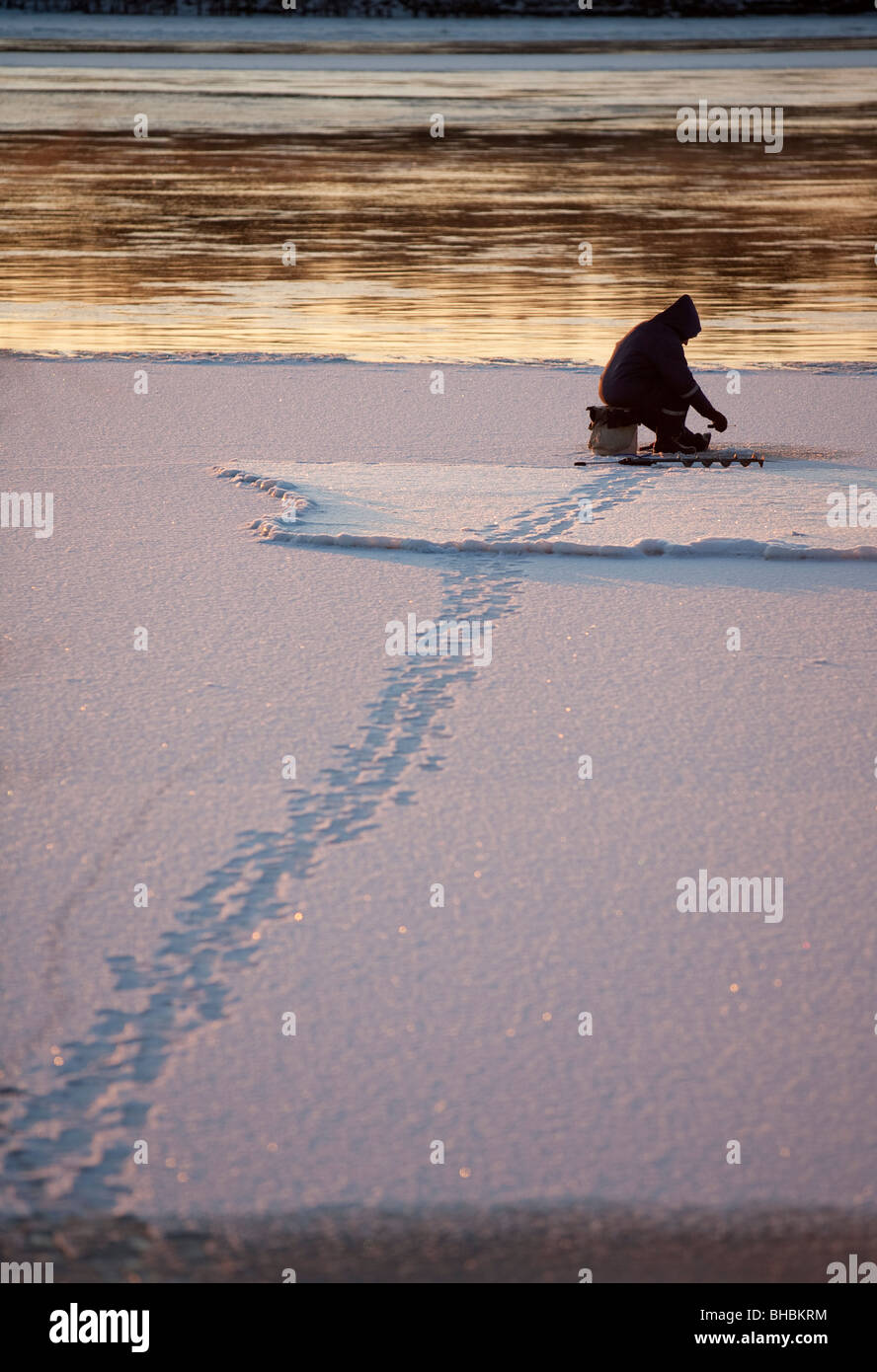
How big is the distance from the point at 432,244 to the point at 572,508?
A: 820 centimetres

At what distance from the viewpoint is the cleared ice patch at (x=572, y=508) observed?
512cm

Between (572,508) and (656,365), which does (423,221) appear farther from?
(572,508)

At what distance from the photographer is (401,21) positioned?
141ft

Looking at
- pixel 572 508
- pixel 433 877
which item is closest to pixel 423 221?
pixel 572 508

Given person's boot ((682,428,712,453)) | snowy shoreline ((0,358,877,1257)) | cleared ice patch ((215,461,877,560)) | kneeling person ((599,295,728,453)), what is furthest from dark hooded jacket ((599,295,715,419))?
snowy shoreline ((0,358,877,1257))

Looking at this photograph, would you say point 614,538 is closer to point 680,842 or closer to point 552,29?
point 680,842

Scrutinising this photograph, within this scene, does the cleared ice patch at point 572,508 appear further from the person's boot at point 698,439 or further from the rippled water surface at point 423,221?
the rippled water surface at point 423,221

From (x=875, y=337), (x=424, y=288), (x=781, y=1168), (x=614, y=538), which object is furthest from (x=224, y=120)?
(x=781, y=1168)

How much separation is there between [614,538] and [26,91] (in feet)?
77.8

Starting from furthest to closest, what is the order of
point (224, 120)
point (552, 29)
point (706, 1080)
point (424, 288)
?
point (552, 29) < point (224, 120) < point (424, 288) < point (706, 1080)

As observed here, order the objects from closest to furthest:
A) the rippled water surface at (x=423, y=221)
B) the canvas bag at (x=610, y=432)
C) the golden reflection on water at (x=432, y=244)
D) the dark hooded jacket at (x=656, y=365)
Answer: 1. the dark hooded jacket at (x=656, y=365)
2. the canvas bag at (x=610, y=432)
3. the golden reflection on water at (x=432, y=244)
4. the rippled water surface at (x=423, y=221)

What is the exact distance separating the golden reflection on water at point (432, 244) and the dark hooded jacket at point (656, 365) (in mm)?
2216

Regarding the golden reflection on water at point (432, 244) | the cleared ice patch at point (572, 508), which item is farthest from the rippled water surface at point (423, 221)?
the cleared ice patch at point (572, 508)

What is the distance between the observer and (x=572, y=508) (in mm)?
5602
